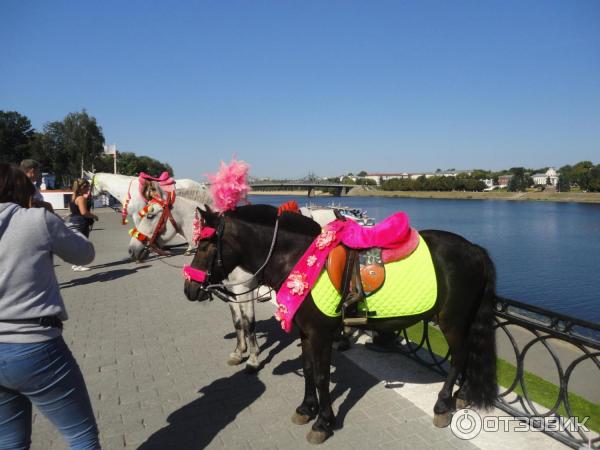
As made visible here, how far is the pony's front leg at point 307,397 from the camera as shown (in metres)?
3.19

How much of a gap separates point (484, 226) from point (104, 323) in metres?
42.4

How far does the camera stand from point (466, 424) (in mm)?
3137

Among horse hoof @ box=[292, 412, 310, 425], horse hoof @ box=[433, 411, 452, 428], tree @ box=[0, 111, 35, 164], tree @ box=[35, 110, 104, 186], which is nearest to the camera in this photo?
horse hoof @ box=[433, 411, 452, 428]

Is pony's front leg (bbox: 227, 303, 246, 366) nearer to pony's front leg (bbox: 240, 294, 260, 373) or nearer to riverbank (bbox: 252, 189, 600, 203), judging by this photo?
pony's front leg (bbox: 240, 294, 260, 373)

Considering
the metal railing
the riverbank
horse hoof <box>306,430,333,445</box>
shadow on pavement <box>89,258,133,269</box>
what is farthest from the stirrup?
the riverbank

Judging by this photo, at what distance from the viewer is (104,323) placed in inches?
235

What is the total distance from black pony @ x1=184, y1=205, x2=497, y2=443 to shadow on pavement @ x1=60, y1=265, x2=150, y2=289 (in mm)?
7075

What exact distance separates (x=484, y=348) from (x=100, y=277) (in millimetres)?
8962

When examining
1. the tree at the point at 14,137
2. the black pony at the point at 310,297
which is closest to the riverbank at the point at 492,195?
the tree at the point at 14,137

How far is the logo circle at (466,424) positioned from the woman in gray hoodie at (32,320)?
2.69 m

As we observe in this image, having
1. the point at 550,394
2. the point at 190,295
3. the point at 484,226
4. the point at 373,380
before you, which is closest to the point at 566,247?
the point at 484,226

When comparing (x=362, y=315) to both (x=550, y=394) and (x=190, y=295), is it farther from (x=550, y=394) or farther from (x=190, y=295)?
(x=550, y=394)

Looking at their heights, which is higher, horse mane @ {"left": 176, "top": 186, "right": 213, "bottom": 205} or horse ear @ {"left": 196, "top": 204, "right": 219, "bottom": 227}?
horse mane @ {"left": 176, "top": 186, "right": 213, "bottom": 205}

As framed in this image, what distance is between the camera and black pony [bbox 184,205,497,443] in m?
2.97
